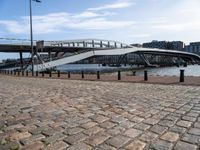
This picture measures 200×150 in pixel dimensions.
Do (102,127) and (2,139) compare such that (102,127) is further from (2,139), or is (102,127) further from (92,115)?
(2,139)

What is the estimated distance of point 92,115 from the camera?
6.34 metres

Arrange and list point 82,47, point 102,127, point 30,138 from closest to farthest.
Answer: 1. point 30,138
2. point 102,127
3. point 82,47

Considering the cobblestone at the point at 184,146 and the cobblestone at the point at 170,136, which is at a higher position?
the cobblestone at the point at 170,136

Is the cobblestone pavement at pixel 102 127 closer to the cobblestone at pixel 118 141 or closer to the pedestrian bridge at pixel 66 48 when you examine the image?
the cobblestone at pixel 118 141

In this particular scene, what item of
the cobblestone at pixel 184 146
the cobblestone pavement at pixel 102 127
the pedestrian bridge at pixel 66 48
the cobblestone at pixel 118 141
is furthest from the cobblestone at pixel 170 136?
the pedestrian bridge at pixel 66 48

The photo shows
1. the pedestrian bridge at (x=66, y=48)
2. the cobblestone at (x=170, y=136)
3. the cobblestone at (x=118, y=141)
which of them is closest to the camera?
the cobblestone at (x=118, y=141)

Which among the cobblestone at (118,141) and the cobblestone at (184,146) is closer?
the cobblestone at (184,146)

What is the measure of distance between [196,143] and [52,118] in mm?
3548

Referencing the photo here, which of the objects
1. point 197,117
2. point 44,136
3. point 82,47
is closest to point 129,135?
point 44,136

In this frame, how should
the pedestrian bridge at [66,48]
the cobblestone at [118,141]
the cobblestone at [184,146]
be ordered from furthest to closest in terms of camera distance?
the pedestrian bridge at [66,48], the cobblestone at [118,141], the cobblestone at [184,146]

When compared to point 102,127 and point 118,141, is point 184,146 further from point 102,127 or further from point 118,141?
point 102,127

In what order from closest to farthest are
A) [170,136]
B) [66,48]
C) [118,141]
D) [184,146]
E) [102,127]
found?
1. [184,146]
2. [118,141]
3. [170,136]
4. [102,127]
5. [66,48]

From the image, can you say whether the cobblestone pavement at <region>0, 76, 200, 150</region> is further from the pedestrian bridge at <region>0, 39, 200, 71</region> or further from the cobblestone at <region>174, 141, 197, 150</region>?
the pedestrian bridge at <region>0, 39, 200, 71</region>

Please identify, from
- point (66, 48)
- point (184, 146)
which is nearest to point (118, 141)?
point (184, 146)
